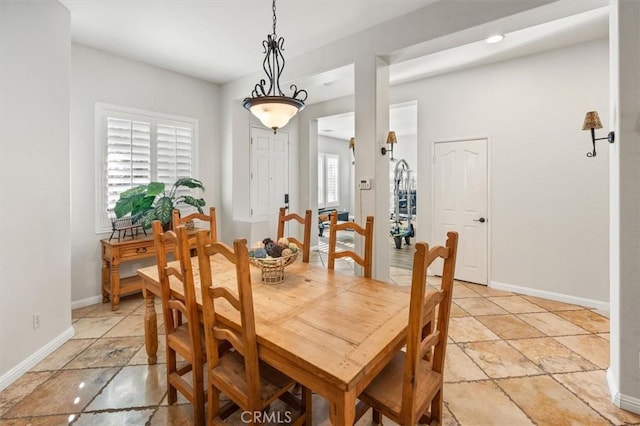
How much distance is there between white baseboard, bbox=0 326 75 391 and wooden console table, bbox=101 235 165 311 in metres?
0.59

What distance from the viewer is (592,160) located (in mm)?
3350

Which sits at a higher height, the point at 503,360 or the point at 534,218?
the point at 534,218

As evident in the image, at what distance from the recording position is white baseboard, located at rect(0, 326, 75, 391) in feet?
A: 6.93

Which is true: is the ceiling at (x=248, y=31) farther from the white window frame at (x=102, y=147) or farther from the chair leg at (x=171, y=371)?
the chair leg at (x=171, y=371)

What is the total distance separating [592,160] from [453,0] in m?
2.36

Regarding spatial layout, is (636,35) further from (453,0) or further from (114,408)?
(114,408)

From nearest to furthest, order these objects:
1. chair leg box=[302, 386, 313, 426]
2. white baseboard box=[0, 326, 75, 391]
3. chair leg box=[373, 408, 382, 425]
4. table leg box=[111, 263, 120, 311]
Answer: chair leg box=[302, 386, 313, 426] → chair leg box=[373, 408, 382, 425] → white baseboard box=[0, 326, 75, 391] → table leg box=[111, 263, 120, 311]

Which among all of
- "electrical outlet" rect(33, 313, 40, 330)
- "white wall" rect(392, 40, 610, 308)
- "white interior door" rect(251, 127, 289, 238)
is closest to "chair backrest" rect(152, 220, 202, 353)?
"electrical outlet" rect(33, 313, 40, 330)

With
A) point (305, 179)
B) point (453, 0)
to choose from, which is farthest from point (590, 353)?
point (305, 179)

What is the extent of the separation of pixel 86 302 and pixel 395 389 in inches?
144

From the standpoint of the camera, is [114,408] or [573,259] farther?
[573,259]

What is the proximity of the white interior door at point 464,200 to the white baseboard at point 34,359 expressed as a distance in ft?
14.5

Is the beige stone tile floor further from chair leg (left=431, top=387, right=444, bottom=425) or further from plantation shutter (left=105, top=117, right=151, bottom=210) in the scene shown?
plantation shutter (left=105, top=117, right=151, bottom=210)

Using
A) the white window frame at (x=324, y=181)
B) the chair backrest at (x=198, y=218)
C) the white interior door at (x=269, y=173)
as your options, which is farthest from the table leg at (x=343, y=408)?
the white window frame at (x=324, y=181)
